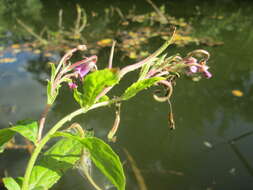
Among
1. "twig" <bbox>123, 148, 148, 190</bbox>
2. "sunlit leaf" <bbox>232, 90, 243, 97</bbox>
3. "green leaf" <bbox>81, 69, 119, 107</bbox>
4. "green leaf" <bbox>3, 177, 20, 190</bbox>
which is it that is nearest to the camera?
"green leaf" <bbox>81, 69, 119, 107</bbox>

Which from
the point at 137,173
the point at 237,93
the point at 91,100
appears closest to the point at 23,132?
the point at 91,100

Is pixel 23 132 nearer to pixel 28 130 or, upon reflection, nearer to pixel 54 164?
pixel 28 130

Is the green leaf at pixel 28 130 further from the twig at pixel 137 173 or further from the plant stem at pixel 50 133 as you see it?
the twig at pixel 137 173

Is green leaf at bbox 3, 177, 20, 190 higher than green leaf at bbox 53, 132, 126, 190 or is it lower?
lower

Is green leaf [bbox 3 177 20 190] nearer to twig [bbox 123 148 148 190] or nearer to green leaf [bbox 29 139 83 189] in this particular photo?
green leaf [bbox 29 139 83 189]

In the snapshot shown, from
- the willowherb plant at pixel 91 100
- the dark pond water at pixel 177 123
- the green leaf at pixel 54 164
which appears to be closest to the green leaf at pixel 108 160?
the willowherb plant at pixel 91 100

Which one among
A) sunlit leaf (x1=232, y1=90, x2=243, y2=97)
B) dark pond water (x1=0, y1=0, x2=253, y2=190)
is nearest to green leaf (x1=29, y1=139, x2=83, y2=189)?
dark pond water (x1=0, y1=0, x2=253, y2=190)

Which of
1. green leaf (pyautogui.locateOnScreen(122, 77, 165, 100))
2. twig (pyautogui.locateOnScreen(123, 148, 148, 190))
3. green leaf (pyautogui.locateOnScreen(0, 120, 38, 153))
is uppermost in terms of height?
green leaf (pyautogui.locateOnScreen(122, 77, 165, 100))

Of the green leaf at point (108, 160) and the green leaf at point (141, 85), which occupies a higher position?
the green leaf at point (141, 85)
